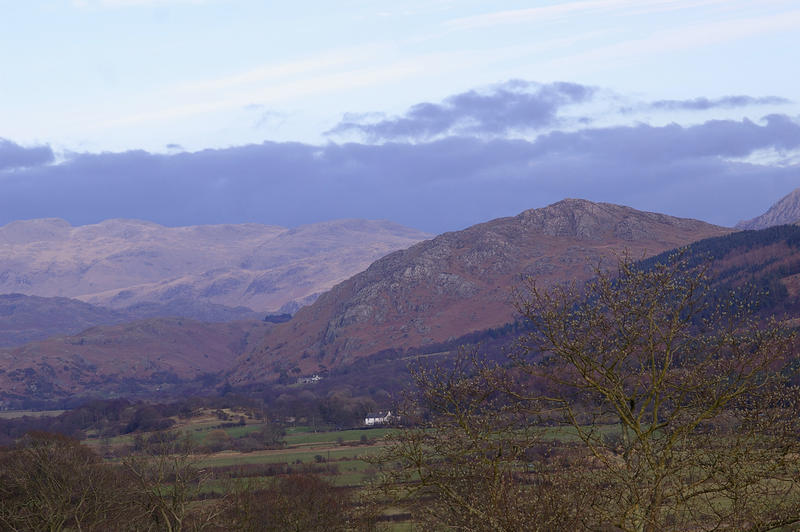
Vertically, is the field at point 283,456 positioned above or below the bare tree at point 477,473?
below

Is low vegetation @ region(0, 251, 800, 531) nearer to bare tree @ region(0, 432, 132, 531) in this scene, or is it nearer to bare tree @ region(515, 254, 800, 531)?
bare tree @ region(515, 254, 800, 531)

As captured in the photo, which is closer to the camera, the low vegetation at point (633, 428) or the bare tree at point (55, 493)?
the low vegetation at point (633, 428)

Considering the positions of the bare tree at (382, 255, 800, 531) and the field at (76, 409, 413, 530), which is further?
the field at (76, 409, 413, 530)

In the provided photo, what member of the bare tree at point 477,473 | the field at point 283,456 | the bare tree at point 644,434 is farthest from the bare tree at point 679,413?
the field at point 283,456

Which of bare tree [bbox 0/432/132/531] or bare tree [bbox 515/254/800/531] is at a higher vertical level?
bare tree [bbox 515/254/800/531]

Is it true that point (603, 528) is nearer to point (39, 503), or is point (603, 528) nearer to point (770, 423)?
point (770, 423)

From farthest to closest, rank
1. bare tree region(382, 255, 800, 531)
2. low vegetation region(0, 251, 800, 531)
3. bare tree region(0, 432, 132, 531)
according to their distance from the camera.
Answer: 1. bare tree region(0, 432, 132, 531)
2. low vegetation region(0, 251, 800, 531)
3. bare tree region(382, 255, 800, 531)

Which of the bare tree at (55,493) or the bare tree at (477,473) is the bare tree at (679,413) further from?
the bare tree at (55,493)

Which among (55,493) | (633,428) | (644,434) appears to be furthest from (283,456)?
(644,434)

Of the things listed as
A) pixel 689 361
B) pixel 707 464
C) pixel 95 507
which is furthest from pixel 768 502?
pixel 95 507

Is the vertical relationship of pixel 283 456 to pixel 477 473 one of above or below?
below

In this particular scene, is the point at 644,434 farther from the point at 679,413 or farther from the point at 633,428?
the point at 679,413

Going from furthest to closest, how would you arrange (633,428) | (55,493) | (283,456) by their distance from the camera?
(283,456)
(55,493)
(633,428)

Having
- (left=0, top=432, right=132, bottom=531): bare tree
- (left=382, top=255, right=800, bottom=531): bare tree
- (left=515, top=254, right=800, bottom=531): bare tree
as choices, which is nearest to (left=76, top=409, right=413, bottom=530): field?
(left=0, top=432, right=132, bottom=531): bare tree
